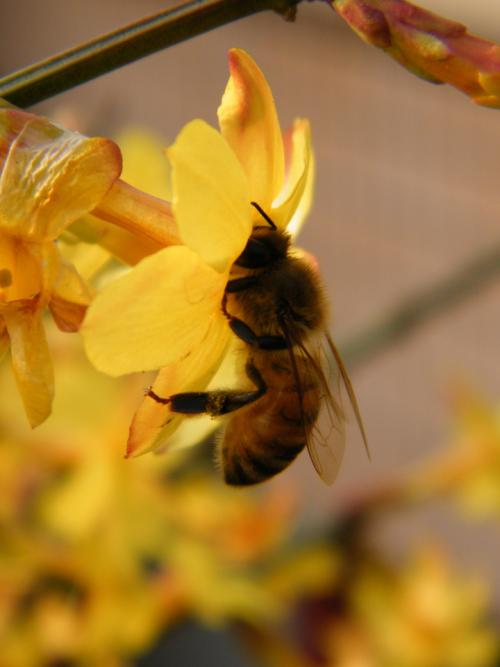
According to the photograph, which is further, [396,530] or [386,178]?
[386,178]

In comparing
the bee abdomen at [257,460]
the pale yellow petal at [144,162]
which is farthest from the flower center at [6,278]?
the pale yellow petal at [144,162]

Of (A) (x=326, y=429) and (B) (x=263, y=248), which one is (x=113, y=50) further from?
(A) (x=326, y=429)

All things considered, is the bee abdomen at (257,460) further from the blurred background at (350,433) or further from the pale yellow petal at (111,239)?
the blurred background at (350,433)

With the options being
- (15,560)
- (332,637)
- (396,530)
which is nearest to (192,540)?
(15,560)

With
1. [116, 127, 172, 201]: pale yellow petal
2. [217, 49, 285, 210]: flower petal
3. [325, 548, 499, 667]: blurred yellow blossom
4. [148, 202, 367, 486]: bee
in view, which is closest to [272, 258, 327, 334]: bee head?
[148, 202, 367, 486]: bee

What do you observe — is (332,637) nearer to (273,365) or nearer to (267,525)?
(267,525)

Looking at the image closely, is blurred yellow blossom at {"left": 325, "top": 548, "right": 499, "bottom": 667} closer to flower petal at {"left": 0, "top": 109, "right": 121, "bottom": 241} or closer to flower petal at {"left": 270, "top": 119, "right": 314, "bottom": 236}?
flower petal at {"left": 270, "top": 119, "right": 314, "bottom": 236}

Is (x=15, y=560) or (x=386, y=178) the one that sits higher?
(x=15, y=560)
